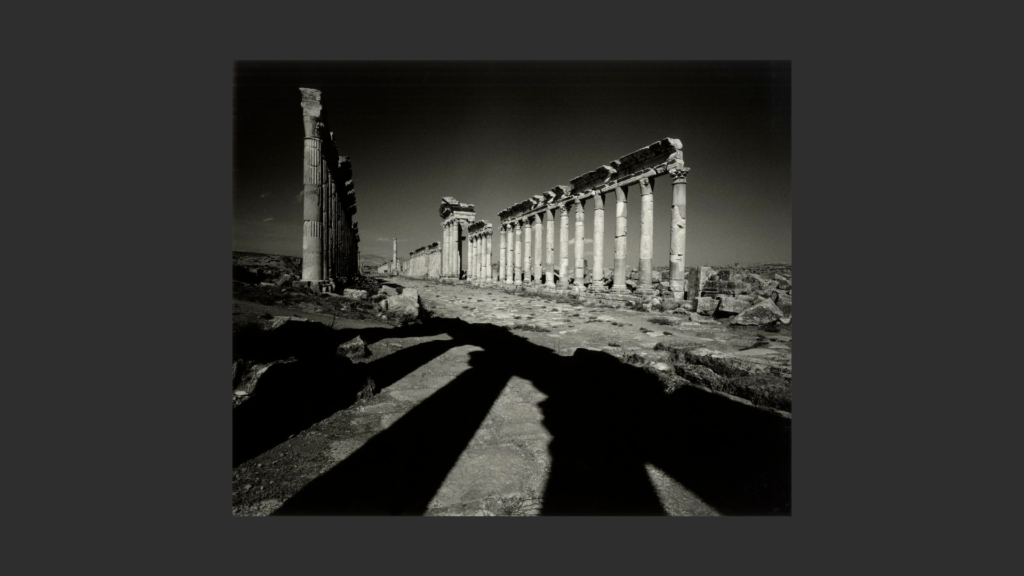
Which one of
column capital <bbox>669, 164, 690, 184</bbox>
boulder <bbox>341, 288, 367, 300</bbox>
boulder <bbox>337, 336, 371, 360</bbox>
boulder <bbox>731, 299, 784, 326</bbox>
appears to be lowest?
boulder <bbox>337, 336, 371, 360</bbox>

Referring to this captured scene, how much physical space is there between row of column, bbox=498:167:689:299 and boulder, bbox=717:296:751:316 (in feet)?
13.3

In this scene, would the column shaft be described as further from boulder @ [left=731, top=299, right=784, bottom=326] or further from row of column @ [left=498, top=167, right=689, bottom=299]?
boulder @ [left=731, top=299, right=784, bottom=326]

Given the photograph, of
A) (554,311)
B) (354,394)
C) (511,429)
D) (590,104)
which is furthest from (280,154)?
(554,311)

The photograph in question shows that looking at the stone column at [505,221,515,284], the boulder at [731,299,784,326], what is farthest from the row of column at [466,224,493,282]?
the boulder at [731,299,784,326]

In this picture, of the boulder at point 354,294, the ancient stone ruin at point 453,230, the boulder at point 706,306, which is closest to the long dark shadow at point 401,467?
the boulder at point 354,294

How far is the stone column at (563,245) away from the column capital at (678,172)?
27.4ft

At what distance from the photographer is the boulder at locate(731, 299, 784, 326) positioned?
29.0ft

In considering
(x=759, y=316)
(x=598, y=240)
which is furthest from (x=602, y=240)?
(x=759, y=316)

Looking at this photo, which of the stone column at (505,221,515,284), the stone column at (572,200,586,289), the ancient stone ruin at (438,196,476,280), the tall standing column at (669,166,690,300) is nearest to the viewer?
the tall standing column at (669,166,690,300)

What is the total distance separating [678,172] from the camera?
14.8m

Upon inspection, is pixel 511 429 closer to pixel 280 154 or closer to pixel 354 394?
pixel 354 394

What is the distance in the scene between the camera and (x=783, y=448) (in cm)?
328

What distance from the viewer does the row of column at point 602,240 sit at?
15.0m

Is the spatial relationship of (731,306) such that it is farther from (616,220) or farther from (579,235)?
(579,235)
